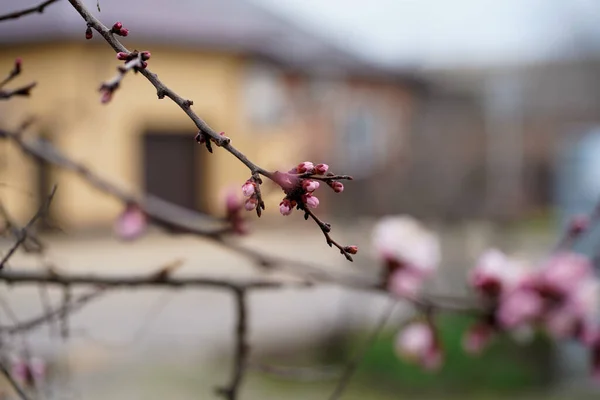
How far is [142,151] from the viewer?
42.6 feet

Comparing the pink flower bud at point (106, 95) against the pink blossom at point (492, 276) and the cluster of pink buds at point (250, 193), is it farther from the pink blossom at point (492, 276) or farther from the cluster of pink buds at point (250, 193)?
the pink blossom at point (492, 276)

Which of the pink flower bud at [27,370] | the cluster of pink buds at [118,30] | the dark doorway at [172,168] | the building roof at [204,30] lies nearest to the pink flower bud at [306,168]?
the cluster of pink buds at [118,30]

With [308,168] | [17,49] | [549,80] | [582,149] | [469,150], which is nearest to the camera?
[308,168]

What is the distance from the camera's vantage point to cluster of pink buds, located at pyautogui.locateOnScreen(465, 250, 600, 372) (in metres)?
1.48

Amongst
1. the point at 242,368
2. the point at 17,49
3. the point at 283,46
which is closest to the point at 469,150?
the point at 283,46

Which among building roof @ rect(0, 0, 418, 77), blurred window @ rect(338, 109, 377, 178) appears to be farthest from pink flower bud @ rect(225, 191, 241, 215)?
blurred window @ rect(338, 109, 377, 178)

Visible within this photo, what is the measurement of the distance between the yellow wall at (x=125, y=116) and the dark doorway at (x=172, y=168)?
0.50ft

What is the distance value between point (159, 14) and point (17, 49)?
210 centimetres

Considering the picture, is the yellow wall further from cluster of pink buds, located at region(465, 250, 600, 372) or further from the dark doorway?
cluster of pink buds, located at region(465, 250, 600, 372)

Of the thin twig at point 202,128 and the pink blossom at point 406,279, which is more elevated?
the thin twig at point 202,128

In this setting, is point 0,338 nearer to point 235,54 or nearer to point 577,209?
point 577,209

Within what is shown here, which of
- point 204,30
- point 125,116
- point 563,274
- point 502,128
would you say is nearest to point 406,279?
point 563,274

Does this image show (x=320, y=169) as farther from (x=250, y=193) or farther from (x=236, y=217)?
(x=236, y=217)

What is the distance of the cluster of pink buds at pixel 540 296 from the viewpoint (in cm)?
148
